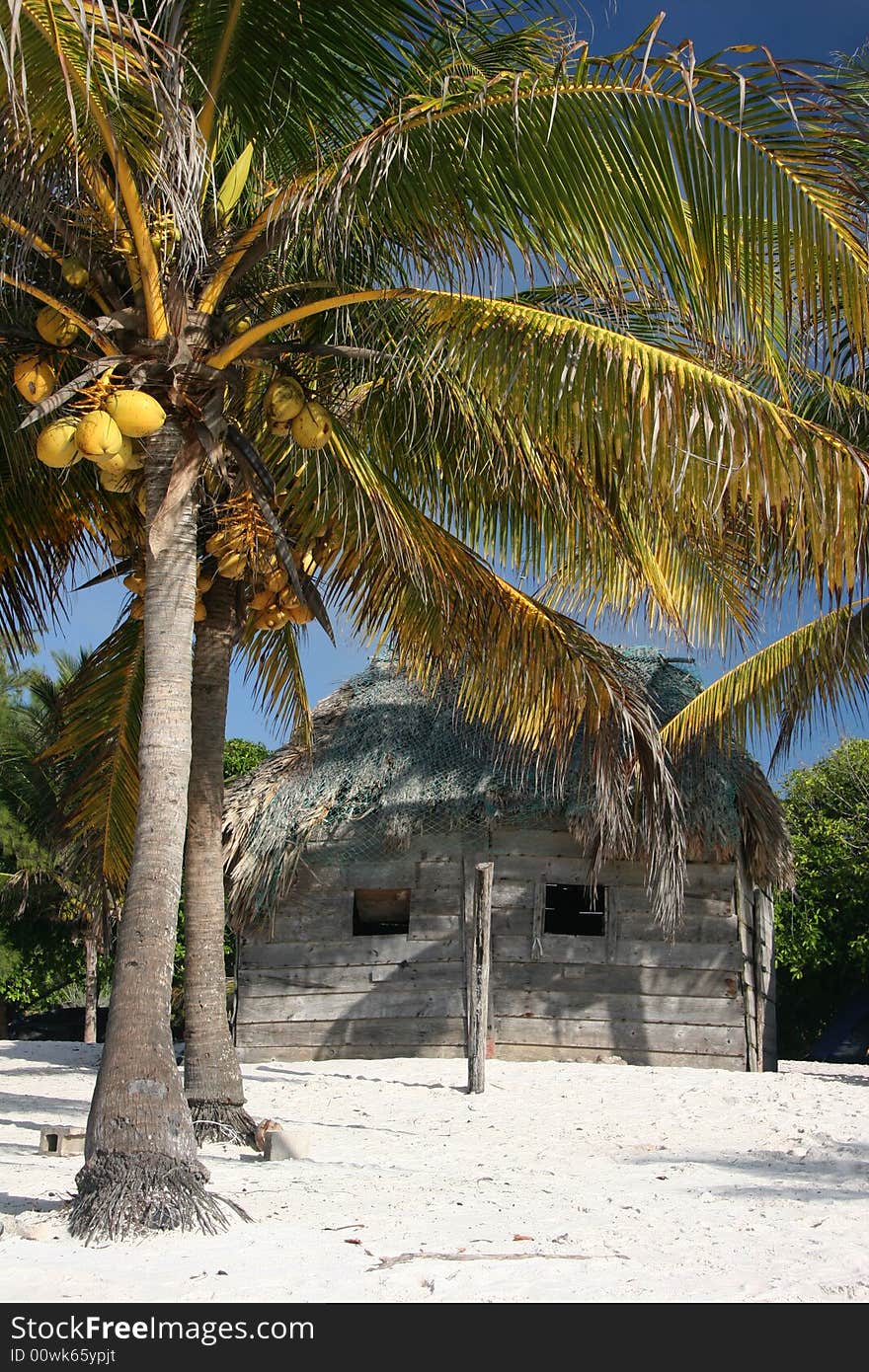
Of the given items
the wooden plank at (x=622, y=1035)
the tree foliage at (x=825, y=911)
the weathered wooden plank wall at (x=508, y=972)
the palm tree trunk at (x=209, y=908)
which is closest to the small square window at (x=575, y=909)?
the weathered wooden plank wall at (x=508, y=972)

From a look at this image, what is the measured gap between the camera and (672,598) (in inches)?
280

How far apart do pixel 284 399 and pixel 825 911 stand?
1548 cm

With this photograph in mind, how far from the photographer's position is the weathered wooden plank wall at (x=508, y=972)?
39.1 feet

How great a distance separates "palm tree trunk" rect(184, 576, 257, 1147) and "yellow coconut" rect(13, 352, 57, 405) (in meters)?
1.76

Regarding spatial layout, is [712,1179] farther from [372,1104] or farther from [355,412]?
[355,412]

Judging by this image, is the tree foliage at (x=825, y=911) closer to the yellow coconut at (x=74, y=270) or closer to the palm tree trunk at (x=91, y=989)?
the palm tree trunk at (x=91, y=989)

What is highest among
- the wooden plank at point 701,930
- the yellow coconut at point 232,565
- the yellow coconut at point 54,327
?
the yellow coconut at point 54,327

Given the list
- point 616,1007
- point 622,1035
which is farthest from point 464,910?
point 622,1035

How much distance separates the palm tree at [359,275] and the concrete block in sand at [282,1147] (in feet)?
5.47

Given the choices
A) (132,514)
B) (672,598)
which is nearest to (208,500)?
(132,514)

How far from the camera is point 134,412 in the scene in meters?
4.92

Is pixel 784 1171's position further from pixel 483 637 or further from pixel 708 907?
pixel 708 907

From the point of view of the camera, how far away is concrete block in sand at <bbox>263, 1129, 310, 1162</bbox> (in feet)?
20.0

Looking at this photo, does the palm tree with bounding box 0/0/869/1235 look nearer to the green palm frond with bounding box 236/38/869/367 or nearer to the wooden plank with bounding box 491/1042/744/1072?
the green palm frond with bounding box 236/38/869/367
